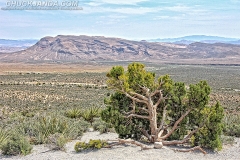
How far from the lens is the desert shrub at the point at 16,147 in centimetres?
1177

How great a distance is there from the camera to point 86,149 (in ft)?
40.5

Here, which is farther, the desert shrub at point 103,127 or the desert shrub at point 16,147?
the desert shrub at point 103,127

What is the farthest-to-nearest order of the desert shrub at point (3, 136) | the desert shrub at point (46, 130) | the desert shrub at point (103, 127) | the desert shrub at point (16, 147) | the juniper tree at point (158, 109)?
1. the desert shrub at point (103, 127)
2. the desert shrub at point (46, 130)
3. the desert shrub at point (3, 136)
4. the juniper tree at point (158, 109)
5. the desert shrub at point (16, 147)

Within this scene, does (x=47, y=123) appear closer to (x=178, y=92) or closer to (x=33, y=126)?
(x=33, y=126)

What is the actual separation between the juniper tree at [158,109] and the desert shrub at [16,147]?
3.17 metres

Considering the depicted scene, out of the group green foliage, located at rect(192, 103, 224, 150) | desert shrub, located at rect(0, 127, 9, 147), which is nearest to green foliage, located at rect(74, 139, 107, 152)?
desert shrub, located at rect(0, 127, 9, 147)

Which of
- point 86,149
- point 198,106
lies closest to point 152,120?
point 198,106

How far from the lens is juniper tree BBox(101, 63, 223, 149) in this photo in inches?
489

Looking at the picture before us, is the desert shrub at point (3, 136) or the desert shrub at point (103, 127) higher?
the desert shrub at point (3, 136)

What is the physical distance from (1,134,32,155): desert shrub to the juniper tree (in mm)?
3167

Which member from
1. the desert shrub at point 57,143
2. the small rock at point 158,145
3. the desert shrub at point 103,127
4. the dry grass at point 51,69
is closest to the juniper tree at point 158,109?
the small rock at point 158,145

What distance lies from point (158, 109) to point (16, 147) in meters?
6.01

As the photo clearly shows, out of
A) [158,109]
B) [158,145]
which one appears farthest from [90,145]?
[158,109]

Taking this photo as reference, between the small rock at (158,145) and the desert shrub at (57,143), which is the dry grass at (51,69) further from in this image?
the small rock at (158,145)
